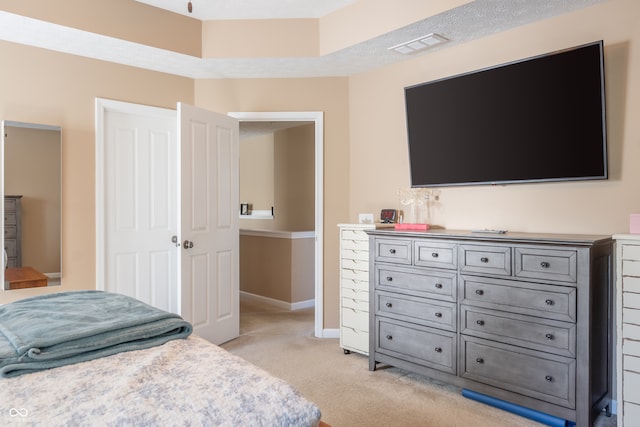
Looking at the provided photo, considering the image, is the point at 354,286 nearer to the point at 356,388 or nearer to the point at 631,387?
the point at 356,388

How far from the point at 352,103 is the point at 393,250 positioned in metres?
1.67

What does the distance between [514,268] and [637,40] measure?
149 cm

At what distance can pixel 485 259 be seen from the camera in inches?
106

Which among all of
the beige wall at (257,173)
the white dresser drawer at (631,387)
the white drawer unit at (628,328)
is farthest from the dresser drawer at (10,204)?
the white dresser drawer at (631,387)

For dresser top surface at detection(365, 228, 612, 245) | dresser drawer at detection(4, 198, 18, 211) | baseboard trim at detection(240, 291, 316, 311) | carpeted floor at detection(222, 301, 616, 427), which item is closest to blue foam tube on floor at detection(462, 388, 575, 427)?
carpeted floor at detection(222, 301, 616, 427)

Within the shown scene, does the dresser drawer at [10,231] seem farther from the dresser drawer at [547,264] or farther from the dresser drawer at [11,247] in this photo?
the dresser drawer at [547,264]

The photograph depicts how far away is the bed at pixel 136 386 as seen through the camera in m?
1.07

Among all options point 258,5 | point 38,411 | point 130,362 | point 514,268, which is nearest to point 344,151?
point 258,5

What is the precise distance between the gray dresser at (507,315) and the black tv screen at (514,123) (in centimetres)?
54

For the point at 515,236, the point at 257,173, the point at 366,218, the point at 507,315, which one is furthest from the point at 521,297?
the point at 257,173

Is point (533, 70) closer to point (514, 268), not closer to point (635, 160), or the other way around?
point (635, 160)

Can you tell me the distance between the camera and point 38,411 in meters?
1.07

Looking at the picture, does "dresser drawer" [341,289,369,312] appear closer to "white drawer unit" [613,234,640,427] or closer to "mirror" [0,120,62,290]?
"white drawer unit" [613,234,640,427]

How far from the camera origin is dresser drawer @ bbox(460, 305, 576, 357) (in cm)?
238
